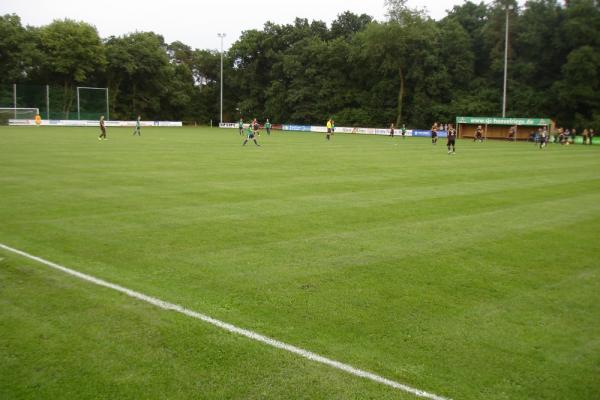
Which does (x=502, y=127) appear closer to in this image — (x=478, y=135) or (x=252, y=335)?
(x=478, y=135)

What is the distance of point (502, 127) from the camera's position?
56750 mm

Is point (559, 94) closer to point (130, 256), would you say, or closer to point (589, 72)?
point (589, 72)

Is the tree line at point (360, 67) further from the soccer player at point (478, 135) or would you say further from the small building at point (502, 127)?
the soccer player at point (478, 135)

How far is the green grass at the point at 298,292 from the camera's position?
14.8ft

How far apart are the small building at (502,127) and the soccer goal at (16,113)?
2000 inches

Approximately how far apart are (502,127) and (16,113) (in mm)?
56380

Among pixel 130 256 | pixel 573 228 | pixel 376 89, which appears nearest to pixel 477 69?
pixel 376 89

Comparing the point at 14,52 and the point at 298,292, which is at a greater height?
the point at 14,52

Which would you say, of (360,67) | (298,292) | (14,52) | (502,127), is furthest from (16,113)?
(298,292)

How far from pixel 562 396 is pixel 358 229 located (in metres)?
6.02

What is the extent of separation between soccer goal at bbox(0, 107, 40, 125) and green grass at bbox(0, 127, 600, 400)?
55.6 meters

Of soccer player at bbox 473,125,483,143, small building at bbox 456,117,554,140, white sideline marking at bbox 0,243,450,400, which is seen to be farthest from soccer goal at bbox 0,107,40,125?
white sideline marking at bbox 0,243,450,400

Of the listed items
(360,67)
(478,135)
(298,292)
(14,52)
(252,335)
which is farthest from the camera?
(360,67)

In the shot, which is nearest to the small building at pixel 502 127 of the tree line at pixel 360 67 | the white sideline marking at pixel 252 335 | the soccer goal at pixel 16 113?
the tree line at pixel 360 67
